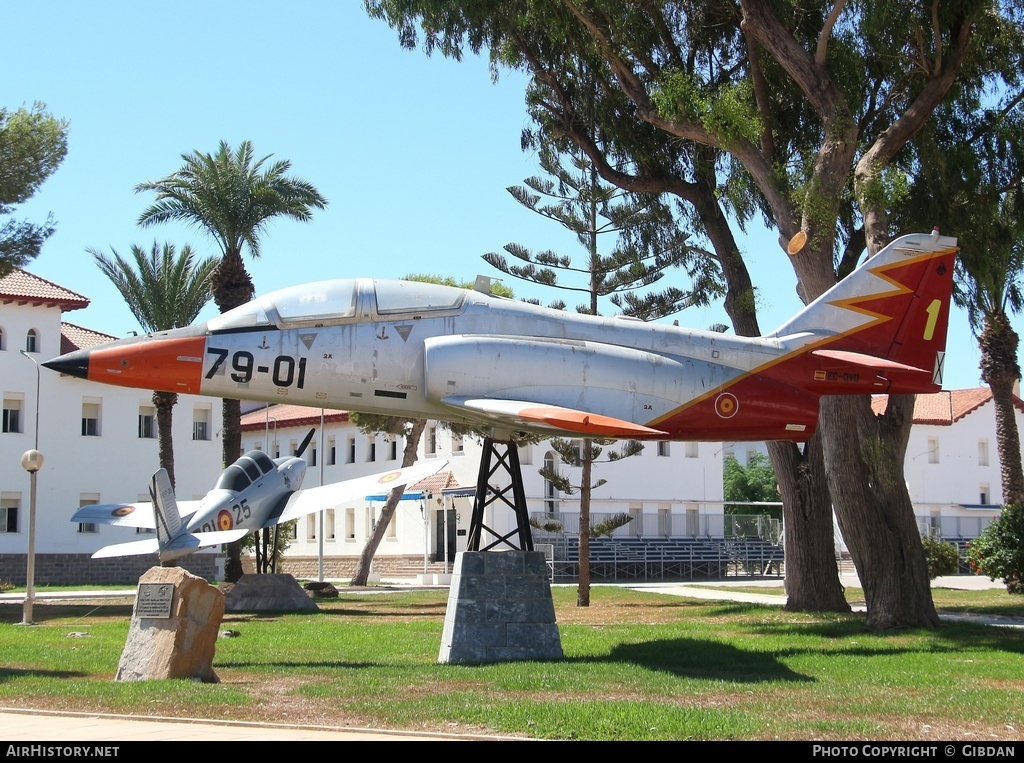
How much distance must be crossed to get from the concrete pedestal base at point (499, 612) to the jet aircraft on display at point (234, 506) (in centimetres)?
695

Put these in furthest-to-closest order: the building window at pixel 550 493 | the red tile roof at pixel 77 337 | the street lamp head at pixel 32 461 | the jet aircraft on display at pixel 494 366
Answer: the building window at pixel 550 493 < the red tile roof at pixel 77 337 < the street lamp head at pixel 32 461 < the jet aircraft on display at pixel 494 366

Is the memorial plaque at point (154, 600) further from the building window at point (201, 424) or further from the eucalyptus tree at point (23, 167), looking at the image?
the building window at point (201, 424)

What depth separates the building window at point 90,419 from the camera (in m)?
43.7

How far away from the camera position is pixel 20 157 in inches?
979

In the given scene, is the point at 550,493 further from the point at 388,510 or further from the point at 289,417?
the point at 289,417

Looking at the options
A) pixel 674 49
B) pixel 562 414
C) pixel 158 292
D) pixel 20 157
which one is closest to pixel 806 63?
pixel 674 49

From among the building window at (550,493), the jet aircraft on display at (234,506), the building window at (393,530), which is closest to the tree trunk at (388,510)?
the jet aircraft on display at (234,506)

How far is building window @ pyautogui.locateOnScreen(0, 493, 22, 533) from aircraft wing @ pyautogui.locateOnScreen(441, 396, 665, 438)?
111ft

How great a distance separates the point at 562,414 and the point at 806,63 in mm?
8727

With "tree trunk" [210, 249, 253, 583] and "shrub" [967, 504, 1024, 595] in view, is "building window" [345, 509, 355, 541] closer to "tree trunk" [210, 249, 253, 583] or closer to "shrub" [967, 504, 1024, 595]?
"tree trunk" [210, 249, 253, 583]

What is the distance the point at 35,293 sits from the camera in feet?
136

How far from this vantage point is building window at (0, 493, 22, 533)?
4138 cm

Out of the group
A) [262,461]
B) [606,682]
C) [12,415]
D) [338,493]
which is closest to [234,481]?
[262,461]

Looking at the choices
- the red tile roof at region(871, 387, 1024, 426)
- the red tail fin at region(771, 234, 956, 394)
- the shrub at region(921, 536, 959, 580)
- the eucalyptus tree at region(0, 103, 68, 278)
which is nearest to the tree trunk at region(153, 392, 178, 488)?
the eucalyptus tree at region(0, 103, 68, 278)
